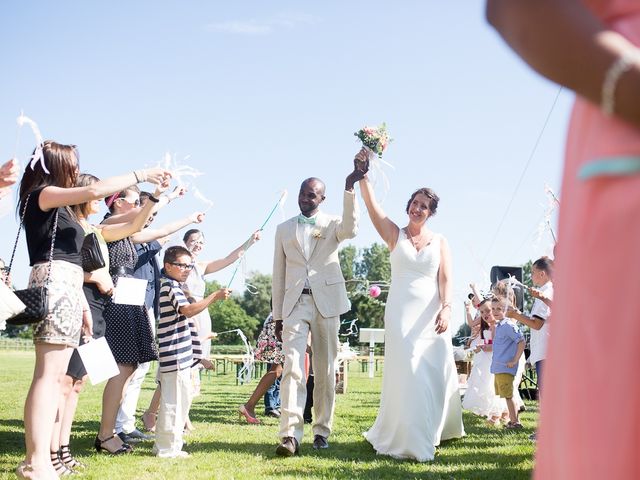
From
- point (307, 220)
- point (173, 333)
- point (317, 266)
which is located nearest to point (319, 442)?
point (317, 266)

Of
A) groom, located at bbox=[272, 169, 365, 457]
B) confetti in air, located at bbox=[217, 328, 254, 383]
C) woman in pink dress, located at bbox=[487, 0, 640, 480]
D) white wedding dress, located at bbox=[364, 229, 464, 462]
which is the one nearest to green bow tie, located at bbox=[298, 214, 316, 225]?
groom, located at bbox=[272, 169, 365, 457]

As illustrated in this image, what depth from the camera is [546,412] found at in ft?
3.67

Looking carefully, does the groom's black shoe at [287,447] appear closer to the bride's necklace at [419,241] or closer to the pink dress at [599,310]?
the bride's necklace at [419,241]

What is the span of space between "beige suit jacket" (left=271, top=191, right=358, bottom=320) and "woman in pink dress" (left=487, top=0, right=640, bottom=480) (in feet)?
18.3

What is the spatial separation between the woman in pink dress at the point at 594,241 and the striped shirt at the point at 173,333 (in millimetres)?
5292

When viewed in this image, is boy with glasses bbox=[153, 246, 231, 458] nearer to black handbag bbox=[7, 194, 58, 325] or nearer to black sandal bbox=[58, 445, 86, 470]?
black sandal bbox=[58, 445, 86, 470]

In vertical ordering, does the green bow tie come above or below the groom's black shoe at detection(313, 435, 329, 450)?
above

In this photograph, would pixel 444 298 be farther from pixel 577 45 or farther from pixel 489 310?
pixel 577 45

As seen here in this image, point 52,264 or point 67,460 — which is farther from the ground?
point 52,264

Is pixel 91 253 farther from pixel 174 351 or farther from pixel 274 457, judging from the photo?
pixel 274 457

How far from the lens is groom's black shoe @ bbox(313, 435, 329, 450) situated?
676 cm

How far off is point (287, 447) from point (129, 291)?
187 centimetres

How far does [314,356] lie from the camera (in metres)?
6.88

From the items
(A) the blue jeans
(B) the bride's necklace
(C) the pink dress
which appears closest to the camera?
(C) the pink dress
